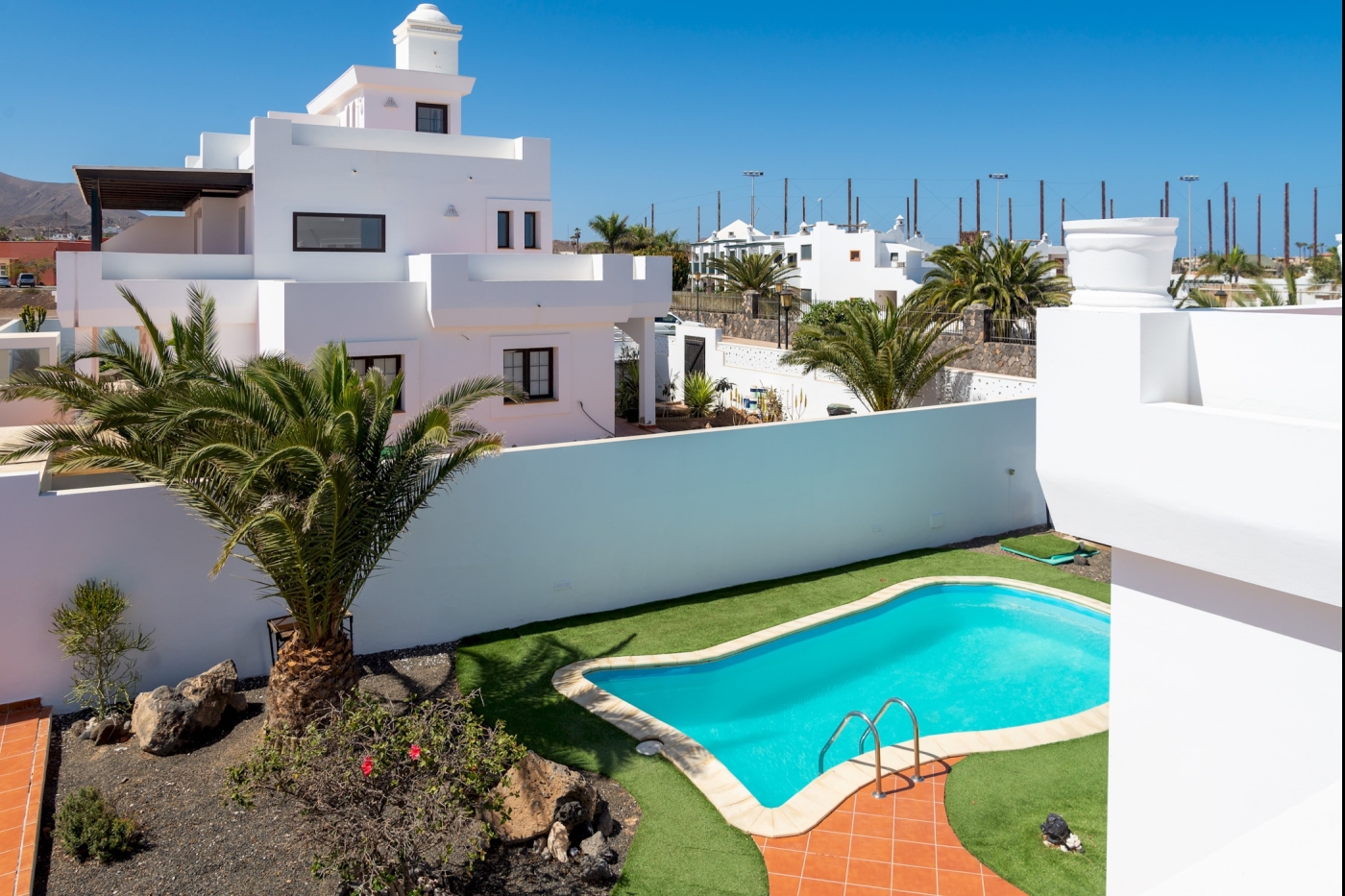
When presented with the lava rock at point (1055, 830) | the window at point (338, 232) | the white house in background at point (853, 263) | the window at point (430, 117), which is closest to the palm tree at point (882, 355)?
the window at point (338, 232)

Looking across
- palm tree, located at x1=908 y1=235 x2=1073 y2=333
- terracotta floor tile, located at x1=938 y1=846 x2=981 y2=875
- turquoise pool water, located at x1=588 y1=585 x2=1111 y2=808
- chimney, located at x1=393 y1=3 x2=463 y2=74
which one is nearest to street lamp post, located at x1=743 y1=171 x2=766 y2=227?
palm tree, located at x1=908 y1=235 x2=1073 y2=333

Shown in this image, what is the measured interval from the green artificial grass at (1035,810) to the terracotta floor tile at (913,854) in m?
0.36

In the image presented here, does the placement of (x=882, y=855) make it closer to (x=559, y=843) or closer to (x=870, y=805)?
(x=870, y=805)

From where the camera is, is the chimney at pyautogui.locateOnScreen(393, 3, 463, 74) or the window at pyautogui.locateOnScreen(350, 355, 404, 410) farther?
the chimney at pyautogui.locateOnScreen(393, 3, 463, 74)

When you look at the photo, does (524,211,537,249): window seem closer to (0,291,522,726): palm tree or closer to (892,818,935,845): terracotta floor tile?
(0,291,522,726): palm tree

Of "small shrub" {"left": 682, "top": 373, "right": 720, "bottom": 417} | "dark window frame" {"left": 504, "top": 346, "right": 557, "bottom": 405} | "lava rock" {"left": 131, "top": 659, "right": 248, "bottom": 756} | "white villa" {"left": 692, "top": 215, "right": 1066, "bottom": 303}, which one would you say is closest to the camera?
"lava rock" {"left": 131, "top": 659, "right": 248, "bottom": 756}

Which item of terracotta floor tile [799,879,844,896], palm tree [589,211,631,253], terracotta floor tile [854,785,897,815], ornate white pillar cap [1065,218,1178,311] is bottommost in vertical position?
terracotta floor tile [799,879,844,896]

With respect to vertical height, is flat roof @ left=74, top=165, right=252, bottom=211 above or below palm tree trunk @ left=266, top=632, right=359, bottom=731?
above

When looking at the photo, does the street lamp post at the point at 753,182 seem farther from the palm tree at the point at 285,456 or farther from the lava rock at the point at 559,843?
the lava rock at the point at 559,843

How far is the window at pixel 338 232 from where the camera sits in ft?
63.2

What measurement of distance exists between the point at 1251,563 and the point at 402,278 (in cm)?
1793

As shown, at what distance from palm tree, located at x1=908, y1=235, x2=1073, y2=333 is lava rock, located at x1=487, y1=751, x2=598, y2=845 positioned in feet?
62.7

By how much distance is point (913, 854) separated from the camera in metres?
8.27

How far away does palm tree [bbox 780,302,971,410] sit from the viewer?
2028cm
